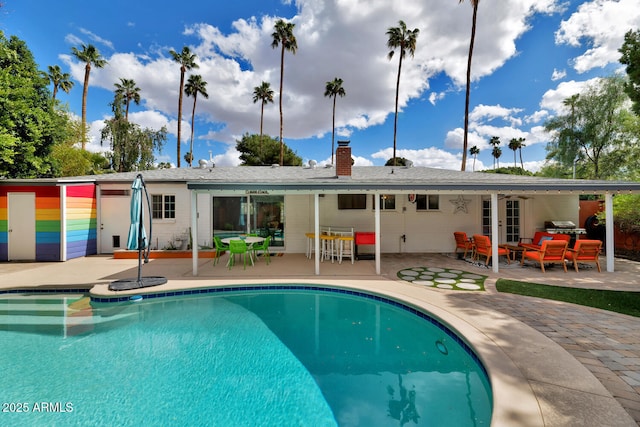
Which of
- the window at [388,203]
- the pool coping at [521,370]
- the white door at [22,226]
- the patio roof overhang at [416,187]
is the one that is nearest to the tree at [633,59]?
the patio roof overhang at [416,187]

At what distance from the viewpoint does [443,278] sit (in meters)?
7.45

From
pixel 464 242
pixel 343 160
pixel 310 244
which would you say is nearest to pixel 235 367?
pixel 310 244

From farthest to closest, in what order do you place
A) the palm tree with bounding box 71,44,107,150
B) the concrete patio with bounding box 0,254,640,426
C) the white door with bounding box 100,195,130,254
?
1. the palm tree with bounding box 71,44,107,150
2. the white door with bounding box 100,195,130,254
3. the concrete patio with bounding box 0,254,640,426

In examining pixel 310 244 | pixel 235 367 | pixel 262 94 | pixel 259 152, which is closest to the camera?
pixel 235 367

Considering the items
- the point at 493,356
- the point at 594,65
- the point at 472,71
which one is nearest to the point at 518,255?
the point at 493,356

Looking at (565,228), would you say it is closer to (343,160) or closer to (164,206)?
(343,160)

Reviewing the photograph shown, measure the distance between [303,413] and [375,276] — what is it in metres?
5.14

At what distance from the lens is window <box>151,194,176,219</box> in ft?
38.2

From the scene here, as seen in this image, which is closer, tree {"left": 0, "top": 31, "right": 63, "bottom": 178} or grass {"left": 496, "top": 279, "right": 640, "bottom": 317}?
grass {"left": 496, "top": 279, "right": 640, "bottom": 317}

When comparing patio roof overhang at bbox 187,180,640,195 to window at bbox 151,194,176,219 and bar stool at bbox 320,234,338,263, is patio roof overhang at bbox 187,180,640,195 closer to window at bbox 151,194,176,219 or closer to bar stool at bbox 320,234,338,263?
bar stool at bbox 320,234,338,263

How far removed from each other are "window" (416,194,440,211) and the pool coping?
263 inches

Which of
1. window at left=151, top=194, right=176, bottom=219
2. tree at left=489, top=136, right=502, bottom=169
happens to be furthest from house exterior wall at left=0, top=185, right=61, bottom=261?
tree at left=489, top=136, right=502, bottom=169

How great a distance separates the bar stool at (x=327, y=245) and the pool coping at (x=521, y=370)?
14.0 ft

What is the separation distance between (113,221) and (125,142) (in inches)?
817
